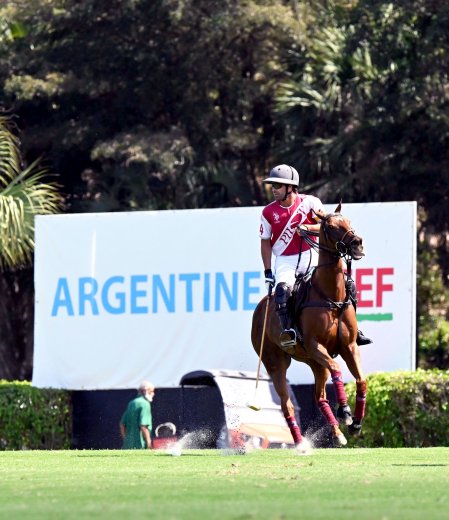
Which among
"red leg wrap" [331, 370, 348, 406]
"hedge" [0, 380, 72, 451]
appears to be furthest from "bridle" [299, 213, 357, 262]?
"hedge" [0, 380, 72, 451]

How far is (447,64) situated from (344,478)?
56.9 ft

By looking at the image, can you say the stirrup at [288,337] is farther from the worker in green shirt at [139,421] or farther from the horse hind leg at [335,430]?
the worker in green shirt at [139,421]

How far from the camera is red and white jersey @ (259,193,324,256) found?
588 inches

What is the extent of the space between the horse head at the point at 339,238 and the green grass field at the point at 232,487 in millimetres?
2098

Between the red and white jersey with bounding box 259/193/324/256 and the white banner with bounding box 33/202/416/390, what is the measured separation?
5.96 m

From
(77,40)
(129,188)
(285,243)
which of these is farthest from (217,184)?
(285,243)

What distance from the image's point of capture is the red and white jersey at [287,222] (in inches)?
588

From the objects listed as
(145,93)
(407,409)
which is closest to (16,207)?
(145,93)

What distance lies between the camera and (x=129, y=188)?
29.2 m

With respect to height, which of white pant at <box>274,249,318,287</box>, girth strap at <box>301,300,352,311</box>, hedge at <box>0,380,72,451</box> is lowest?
hedge at <box>0,380,72,451</box>

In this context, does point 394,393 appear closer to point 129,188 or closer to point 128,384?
point 128,384

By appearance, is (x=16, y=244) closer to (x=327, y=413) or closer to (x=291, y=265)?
(x=291, y=265)

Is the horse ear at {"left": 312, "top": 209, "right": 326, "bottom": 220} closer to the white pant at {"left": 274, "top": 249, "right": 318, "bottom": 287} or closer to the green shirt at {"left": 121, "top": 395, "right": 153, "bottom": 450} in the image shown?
the white pant at {"left": 274, "top": 249, "right": 318, "bottom": 287}

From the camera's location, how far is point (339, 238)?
14.1 m
